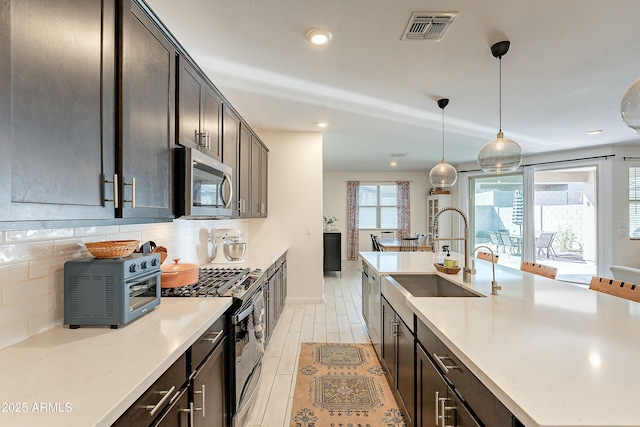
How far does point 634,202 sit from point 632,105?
582 cm

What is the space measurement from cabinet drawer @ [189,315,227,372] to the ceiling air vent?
6.86 feet

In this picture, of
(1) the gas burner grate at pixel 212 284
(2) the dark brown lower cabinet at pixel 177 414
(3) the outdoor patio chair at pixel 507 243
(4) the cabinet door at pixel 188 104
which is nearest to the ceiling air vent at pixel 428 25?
(4) the cabinet door at pixel 188 104

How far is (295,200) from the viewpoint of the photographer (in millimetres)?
4523

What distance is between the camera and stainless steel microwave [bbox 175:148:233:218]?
67.8 inches

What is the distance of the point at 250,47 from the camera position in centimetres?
218

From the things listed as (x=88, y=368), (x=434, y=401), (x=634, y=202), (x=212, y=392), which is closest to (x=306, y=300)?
(x=212, y=392)

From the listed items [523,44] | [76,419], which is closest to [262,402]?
[76,419]

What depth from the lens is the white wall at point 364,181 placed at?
867cm

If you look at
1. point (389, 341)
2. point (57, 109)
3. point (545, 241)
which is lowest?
point (389, 341)

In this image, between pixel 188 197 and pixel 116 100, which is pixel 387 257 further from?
pixel 116 100

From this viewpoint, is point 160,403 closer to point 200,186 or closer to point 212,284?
point 212,284

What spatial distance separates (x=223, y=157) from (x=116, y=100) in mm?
1326

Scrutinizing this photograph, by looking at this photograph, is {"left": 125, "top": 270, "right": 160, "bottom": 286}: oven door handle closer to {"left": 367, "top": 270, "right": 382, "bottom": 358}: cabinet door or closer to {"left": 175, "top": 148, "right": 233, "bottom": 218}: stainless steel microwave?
{"left": 175, "top": 148, "right": 233, "bottom": 218}: stainless steel microwave

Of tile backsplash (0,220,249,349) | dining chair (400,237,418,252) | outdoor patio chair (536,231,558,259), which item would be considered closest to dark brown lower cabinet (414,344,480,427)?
tile backsplash (0,220,249,349)
